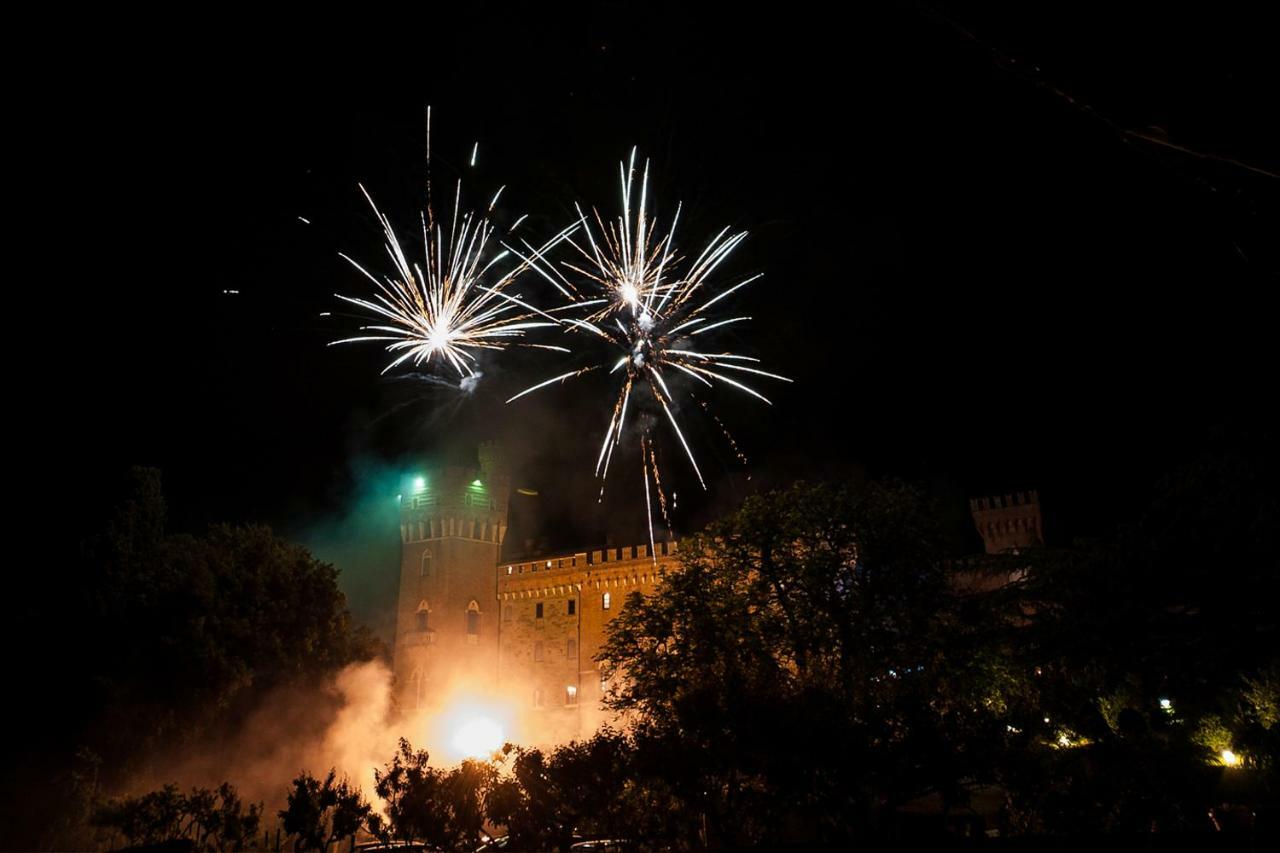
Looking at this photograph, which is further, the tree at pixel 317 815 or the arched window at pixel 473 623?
the arched window at pixel 473 623

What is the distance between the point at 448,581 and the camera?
4369 cm

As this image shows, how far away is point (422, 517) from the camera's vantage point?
4466 cm

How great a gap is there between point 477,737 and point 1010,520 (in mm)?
29151

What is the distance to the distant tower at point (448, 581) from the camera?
1646 inches

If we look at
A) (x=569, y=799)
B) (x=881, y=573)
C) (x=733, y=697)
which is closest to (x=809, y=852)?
(x=733, y=697)

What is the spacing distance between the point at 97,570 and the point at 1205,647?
89.8 feet

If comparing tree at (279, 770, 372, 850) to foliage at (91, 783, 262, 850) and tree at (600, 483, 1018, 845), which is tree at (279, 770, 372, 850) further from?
tree at (600, 483, 1018, 845)

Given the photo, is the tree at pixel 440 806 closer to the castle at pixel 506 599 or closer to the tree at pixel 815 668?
the tree at pixel 815 668

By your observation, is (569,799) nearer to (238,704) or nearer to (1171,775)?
(1171,775)

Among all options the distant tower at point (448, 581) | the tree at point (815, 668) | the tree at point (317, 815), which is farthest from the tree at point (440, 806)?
the distant tower at point (448, 581)

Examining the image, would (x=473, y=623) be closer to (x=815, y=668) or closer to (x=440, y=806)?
(x=815, y=668)

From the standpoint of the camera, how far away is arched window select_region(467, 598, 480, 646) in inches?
1731

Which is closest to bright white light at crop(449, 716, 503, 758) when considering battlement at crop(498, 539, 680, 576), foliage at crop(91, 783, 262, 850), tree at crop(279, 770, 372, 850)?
battlement at crop(498, 539, 680, 576)

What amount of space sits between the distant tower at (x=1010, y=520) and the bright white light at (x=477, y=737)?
2660cm
